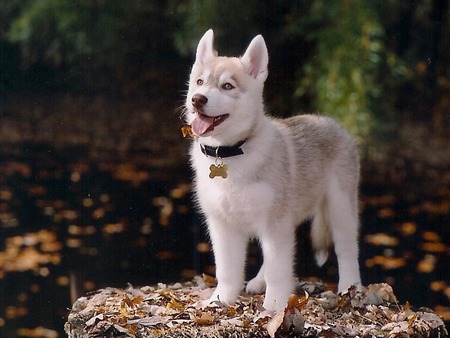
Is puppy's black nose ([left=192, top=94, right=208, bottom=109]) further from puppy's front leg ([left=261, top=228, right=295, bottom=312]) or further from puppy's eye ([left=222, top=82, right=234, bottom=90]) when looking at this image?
puppy's front leg ([left=261, top=228, right=295, bottom=312])

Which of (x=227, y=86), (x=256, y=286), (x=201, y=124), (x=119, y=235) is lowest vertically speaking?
(x=256, y=286)

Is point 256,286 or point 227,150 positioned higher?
point 227,150

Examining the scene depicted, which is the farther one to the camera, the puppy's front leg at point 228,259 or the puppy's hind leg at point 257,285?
the puppy's hind leg at point 257,285

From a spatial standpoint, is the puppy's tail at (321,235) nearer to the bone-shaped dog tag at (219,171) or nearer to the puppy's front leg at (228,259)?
the puppy's front leg at (228,259)

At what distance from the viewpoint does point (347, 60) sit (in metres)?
3.31

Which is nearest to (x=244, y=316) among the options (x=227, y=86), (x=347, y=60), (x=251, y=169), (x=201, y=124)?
(x=251, y=169)

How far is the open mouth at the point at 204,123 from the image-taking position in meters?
2.56

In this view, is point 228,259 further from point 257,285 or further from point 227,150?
point 227,150

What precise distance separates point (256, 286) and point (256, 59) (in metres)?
0.94

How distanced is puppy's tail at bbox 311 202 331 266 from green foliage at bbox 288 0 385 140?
1.33ft

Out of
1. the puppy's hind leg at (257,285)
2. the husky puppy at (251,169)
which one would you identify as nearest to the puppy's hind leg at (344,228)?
the husky puppy at (251,169)

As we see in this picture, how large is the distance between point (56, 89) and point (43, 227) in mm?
587

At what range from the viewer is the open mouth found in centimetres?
256

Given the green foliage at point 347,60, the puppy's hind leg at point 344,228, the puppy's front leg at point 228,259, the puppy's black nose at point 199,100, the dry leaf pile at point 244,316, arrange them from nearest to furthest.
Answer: the puppy's black nose at point 199,100
the dry leaf pile at point 244,316
the puppy's front leg at point 228,259
the puppy's hind leg at point 344,228
the green foliage at point 347,60
